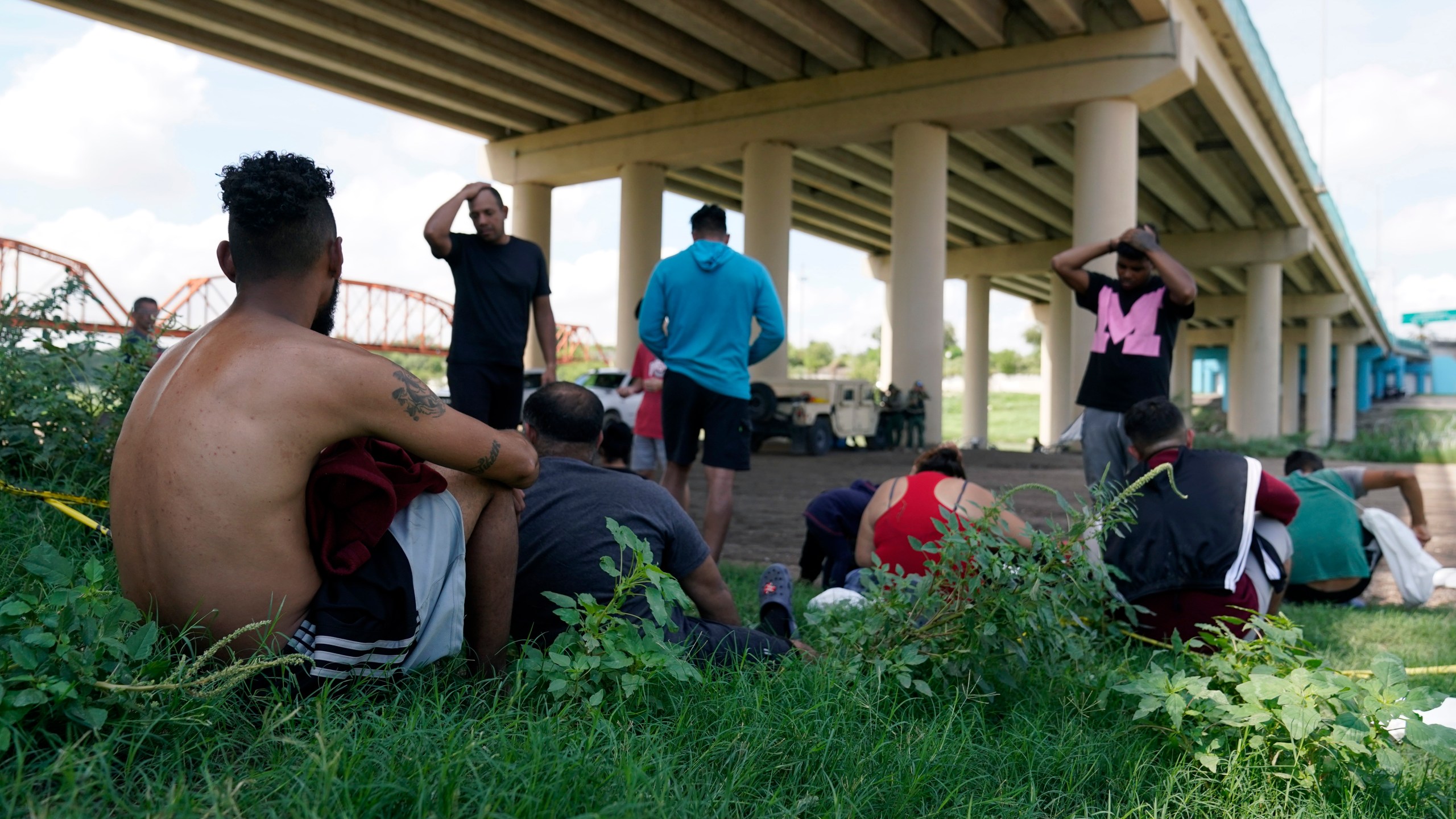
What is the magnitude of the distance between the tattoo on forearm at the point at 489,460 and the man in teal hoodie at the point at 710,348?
8.36 feet

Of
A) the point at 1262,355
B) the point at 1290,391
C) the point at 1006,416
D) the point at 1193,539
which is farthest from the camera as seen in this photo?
the point at 1006,416

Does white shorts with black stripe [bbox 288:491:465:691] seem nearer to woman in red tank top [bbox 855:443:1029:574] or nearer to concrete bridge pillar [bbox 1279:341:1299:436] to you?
woman in red tank top [bbox 855:443:1029:574]

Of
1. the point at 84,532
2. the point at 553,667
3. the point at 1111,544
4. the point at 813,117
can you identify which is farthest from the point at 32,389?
the point at 813,117

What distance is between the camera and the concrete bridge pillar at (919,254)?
17656 mm

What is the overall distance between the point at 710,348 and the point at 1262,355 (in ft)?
93.4

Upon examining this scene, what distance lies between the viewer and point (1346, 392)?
172 ft

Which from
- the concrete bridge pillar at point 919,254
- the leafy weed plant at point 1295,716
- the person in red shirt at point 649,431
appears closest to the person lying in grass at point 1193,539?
the leafy weed plant at point 1295,716

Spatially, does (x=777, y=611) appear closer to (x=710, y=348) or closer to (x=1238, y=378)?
(x=710, y=348)

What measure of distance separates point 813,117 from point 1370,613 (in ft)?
50.3

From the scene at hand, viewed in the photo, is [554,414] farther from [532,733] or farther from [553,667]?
[532,733]

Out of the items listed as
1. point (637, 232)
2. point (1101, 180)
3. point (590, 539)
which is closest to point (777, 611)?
point (590, 539)

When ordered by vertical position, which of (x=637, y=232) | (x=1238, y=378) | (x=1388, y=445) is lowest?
(x=1388, y=445)

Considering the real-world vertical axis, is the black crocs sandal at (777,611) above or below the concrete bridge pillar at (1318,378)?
below

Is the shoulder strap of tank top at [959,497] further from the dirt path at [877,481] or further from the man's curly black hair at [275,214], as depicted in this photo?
the man's curly black hair at [275,214]
